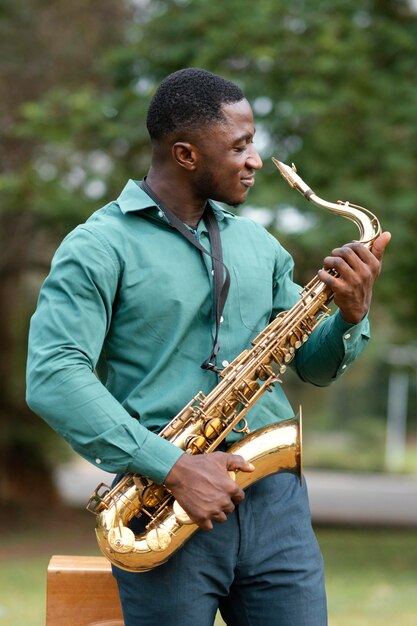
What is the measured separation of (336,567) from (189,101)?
1009cm

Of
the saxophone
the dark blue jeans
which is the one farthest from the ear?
the dark blue jeans

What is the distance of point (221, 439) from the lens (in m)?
3.16

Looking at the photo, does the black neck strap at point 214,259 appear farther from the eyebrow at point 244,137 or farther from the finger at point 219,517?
the finger at point 219,517

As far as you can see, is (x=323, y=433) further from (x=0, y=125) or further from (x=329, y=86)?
(x=329, y=86)

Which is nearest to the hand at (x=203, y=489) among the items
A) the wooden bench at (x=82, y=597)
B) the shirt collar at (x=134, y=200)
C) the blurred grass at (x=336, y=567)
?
the shirt collar at (x=134, y=200)

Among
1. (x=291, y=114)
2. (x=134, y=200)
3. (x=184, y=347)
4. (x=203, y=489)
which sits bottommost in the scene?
(x=291, y=114)

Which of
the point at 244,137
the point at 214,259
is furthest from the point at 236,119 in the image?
the point at 214,259

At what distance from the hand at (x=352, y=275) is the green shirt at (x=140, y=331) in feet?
0.39

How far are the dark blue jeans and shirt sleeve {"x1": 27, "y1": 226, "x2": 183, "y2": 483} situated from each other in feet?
1.19

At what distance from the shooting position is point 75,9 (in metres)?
13.8

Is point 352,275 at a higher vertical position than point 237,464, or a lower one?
higher

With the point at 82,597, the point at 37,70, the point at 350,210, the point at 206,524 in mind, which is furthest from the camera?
the point at 37,70

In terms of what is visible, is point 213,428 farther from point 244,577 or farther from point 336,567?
point 336,567

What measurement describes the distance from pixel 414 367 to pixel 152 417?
11846 mm
